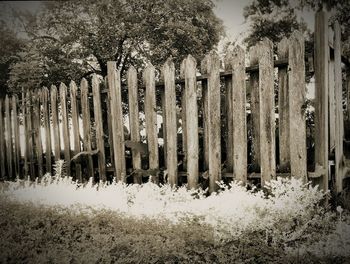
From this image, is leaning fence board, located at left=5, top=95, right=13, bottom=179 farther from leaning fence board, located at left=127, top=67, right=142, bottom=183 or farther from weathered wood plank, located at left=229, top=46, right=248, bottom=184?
A: weathered wood plank, located at left=229, top=46, right=248, bottom=184

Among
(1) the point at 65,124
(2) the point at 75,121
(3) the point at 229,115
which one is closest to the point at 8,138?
(1) the point at 65,124

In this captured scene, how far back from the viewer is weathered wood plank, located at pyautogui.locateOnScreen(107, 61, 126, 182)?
5.73 metres

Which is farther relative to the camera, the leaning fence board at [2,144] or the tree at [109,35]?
the leaning fence board at [2,144]

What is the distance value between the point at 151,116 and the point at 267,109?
175cm

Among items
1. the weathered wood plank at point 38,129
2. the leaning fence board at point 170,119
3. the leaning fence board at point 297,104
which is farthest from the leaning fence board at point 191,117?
the weathered wood plank at point 38,129

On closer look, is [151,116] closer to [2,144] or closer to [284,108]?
[284,108]

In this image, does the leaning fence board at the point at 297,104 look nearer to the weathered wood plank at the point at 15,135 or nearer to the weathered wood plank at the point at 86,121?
the weathered wood plank at the point at 86,121

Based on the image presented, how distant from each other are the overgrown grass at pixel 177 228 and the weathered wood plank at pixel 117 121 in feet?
3.08

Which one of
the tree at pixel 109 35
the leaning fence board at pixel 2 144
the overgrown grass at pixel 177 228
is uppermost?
the tree at pixel 109 35

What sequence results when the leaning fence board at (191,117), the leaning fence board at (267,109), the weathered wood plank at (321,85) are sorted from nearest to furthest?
the weathered wood plank at (321,85) → the leaning fence board at (267,109) → the leaning fence board at (191,117)

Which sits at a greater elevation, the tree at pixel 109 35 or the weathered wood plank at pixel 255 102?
the tree at pixel 109 35

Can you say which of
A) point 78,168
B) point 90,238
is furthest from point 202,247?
point 78,168

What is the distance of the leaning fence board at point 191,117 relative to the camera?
16.3 ft

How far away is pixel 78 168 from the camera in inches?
254
